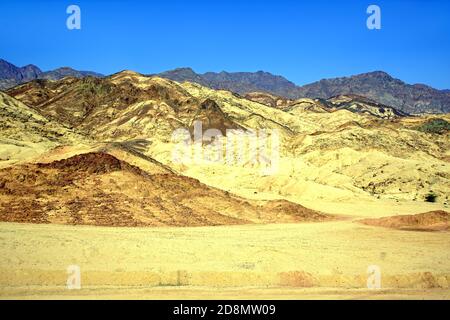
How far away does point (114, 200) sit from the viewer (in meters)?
28.4

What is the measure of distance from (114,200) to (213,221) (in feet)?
17.6

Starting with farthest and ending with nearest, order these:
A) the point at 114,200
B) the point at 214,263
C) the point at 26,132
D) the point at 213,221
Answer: the point at 26,132 < the point at 213,221 < the point at 114,200 < the point at 214,263

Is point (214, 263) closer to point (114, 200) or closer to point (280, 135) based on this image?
point (114, 200)

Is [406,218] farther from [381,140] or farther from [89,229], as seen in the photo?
[381,140]

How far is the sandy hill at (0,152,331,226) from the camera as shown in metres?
26.3

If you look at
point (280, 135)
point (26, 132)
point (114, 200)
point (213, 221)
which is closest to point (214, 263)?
point (213, 221)

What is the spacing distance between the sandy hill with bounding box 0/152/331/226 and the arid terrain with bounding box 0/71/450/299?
0.31ft

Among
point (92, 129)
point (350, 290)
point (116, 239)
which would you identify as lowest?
point (350, 290)

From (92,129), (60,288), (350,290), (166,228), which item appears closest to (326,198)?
(166,228)

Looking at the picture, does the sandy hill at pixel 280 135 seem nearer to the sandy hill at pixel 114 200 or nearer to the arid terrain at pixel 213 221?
the arid terrain at pixel 213 221

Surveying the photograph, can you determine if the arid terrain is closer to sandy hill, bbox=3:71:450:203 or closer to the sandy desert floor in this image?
the sandy desert floor

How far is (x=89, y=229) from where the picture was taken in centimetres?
2356

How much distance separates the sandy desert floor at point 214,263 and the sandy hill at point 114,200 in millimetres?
2113

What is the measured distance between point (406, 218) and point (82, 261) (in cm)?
1873
